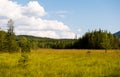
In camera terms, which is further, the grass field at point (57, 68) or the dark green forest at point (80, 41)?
Result: the dark green forest at point (80, 41)

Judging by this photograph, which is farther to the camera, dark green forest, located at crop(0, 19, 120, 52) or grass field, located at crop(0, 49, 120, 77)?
dark green forest, located at crop(0, 19, 120, 52)

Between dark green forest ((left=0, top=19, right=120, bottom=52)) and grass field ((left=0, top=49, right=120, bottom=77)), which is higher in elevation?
dark green forest ((left=0, top=19, right=120, bottom=52))

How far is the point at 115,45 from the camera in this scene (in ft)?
370

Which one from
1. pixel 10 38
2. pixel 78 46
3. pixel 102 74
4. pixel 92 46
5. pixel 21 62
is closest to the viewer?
pixel 102 74

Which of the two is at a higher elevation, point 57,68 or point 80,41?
point 80,41

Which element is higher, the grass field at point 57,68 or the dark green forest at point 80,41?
the dark green forest at point 80,41

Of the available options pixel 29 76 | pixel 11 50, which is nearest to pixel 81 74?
pixel 29 76

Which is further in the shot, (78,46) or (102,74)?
(78,46)

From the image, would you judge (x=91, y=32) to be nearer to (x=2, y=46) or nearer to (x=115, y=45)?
(x=115, y=45)

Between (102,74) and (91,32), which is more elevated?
(91,32)

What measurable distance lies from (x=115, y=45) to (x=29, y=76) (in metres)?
101

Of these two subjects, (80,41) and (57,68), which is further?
(80,41)

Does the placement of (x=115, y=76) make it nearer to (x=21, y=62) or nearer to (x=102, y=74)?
(x=102, y=74)

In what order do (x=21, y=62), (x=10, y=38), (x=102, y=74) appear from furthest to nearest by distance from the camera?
(x=10, y=38), (x=21, y=62), (x=102, y=74)
